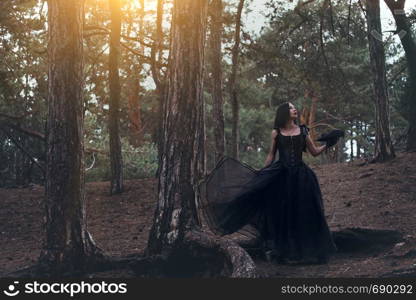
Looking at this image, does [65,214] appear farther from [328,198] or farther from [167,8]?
[167,8]

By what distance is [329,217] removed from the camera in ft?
45.7

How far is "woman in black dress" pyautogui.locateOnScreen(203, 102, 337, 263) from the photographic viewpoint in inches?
362

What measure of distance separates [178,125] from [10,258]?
4.85 metres

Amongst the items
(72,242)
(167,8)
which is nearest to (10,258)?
(72,242)

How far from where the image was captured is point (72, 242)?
9602 mm

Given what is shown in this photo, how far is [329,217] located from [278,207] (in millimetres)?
4951

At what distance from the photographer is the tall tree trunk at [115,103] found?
17.4 m

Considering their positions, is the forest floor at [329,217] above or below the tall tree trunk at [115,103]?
below

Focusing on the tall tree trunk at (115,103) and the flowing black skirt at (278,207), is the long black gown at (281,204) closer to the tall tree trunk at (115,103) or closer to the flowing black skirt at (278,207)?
the flowing black skirt at (278,207)

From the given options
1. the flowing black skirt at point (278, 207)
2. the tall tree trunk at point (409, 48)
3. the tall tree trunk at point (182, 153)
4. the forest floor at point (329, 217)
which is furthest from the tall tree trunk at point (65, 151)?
the tall tree trunk at point (409, 48)

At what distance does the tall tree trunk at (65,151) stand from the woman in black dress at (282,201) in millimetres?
2008

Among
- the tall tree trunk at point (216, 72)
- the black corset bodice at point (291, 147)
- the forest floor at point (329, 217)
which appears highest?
the tall tree trunk at point (216, 72)

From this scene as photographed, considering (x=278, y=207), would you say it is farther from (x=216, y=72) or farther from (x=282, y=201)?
Result: (x=216, y=72)

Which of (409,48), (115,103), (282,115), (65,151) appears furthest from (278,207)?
(409,48)
